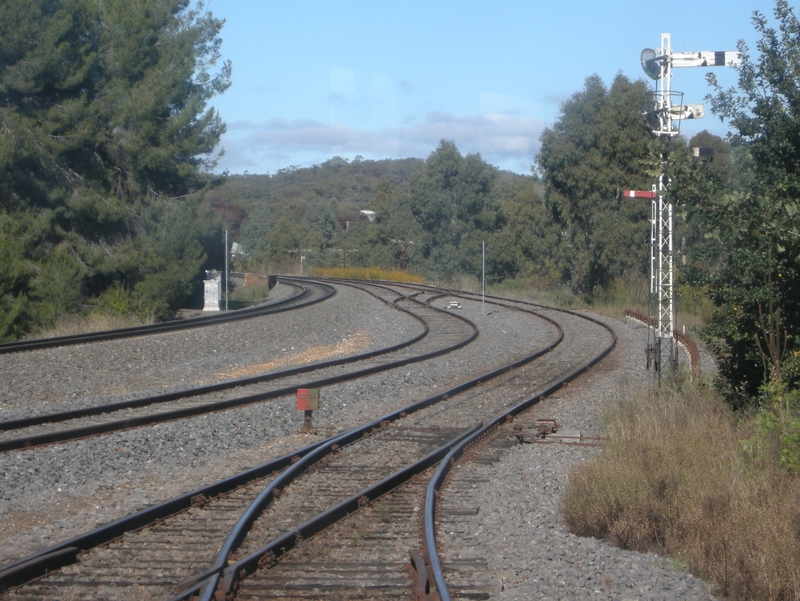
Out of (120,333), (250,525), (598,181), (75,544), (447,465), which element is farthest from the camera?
(598,181)

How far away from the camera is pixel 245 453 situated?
32.7 feet

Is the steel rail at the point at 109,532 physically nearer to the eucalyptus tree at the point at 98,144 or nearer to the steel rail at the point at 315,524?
the steel rail at the point at 315,524

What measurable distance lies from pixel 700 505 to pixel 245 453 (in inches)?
218

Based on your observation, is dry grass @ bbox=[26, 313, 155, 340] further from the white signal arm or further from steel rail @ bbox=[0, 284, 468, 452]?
the white signal arm

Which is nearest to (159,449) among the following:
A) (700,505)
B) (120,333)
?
(700,505)

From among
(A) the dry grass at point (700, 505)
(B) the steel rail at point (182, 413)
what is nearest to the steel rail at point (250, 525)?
(A) the dry grass at point (700, 505)

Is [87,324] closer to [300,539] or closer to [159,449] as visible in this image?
[159,449]

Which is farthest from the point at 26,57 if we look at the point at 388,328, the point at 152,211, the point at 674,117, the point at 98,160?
the point at 674,117

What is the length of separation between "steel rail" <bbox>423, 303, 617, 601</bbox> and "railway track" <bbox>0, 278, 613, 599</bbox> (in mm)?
127

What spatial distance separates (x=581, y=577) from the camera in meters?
5.72

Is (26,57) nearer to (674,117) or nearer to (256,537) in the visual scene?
(674,117)

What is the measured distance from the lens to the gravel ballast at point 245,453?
5984 mm

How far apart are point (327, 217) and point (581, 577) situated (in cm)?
8915

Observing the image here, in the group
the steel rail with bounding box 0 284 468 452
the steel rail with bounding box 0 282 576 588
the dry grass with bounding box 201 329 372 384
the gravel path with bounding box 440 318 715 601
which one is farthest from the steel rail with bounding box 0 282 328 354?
the gravel path with bounding box 440 318 715 601
